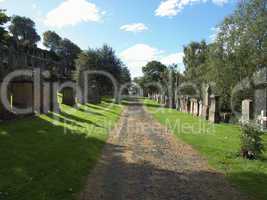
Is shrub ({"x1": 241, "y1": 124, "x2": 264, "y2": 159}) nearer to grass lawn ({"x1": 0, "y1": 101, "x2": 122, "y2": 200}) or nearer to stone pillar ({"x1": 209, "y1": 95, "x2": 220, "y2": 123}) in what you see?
grass lawn ({"x1": 0, "y1": 101, "x2": 122, "y2": 200})

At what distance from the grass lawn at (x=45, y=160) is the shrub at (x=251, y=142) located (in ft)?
15.1

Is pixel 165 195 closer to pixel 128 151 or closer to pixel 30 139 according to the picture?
pixel 128 151

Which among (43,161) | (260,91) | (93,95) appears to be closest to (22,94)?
(43,161)

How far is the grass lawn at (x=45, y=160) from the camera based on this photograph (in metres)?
6.10

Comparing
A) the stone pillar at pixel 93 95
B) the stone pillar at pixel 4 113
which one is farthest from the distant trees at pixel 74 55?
the stone pillar at pixel 4 113

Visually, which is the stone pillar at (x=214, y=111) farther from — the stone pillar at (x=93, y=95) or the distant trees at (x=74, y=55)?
the stone pillar at (x=93, y=95)

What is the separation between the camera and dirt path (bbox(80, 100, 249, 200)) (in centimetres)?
618

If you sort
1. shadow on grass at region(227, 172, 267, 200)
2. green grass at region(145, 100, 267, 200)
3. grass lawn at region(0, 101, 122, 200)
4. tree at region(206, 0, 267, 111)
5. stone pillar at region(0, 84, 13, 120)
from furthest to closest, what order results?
tree at region(206, 0, 267, 111) < stone pillar at region(0, 84, 13, 120) < green grass at region(145, 100, 267, 200) < shadow on grass at region(227, 172, 267, 200) < grass lawn at region(0, 101, 122, 200)

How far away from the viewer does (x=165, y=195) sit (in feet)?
20.1

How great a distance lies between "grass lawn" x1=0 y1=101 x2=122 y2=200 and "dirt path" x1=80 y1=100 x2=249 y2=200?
0.40m

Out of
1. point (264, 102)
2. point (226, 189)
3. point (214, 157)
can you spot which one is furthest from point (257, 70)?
point (226, 189)

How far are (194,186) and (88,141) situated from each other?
6.10m

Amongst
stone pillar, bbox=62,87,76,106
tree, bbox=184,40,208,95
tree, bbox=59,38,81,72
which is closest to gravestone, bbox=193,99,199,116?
stone pillar, bbox=62,87,76,106

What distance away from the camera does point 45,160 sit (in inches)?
337
